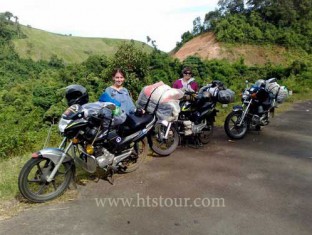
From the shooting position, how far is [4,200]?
4.26 m

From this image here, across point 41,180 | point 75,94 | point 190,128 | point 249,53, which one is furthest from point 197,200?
point 249,53

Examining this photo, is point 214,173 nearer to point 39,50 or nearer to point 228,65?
point 228,65

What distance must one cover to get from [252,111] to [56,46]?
105 metres

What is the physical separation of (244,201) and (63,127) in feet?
8.30

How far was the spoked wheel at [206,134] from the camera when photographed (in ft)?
22.4

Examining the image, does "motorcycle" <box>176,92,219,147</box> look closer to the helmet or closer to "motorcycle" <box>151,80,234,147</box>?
"motorcycle" <box>151,80,234,147</box>

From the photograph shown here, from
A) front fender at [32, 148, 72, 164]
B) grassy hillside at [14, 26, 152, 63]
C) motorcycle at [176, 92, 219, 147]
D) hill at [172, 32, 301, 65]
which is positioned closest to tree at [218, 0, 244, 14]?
hill at [172, 32, 301, 65]

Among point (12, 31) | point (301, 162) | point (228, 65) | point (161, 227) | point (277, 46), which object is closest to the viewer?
point (161, 227)

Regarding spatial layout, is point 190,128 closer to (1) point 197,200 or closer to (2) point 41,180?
(1) point 197,200

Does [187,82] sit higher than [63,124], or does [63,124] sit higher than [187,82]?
[187,82]

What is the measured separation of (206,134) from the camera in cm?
716

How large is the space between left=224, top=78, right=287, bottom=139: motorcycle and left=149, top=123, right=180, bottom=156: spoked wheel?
1.53 meters

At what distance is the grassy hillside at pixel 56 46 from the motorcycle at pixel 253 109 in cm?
6377

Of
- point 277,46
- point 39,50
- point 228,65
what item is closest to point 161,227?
point 228,65
